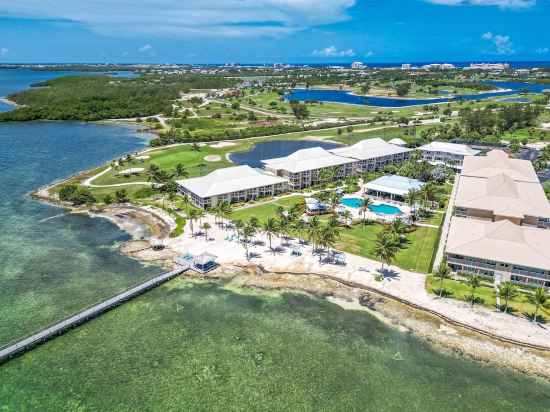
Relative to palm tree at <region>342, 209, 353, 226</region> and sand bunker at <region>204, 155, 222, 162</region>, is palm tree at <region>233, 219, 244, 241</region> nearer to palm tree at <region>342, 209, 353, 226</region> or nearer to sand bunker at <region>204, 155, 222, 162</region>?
palm tree at <region>342, 209, 353, 226</region>

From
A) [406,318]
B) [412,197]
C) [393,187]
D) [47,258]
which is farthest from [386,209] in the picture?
[47,258]

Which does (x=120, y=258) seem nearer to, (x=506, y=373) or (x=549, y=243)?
(x=506, y=373)

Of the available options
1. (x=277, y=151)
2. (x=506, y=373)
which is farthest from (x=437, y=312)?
(x=277, y=151)

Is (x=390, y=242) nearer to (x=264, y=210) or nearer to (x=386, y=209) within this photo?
(x=386, y=209)

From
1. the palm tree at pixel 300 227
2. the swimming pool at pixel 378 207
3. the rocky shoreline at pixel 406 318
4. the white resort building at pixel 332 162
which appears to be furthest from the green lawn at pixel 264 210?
the rocky shoreline at pixel 406 318

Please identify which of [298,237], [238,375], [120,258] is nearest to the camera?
[238,375]

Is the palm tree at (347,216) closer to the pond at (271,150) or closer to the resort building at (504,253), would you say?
the resort building at (504,253)
